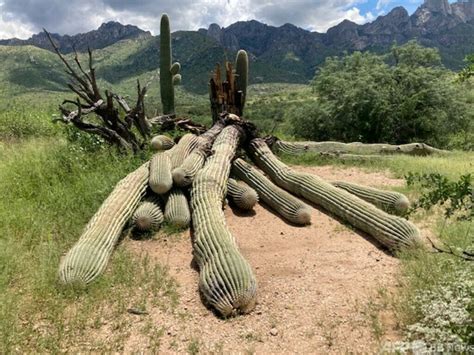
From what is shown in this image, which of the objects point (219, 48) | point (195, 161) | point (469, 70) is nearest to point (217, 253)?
point (195, 161)

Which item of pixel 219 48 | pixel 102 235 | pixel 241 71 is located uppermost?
pixel 219 48

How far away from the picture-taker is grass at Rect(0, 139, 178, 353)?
3625 mm

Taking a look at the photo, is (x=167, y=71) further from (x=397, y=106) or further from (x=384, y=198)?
(x=397, y=106)

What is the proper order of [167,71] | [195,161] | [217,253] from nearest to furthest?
[217,253], [195,161], [167,71]

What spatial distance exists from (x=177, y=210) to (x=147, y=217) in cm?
46

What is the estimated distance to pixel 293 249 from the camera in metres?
5.43

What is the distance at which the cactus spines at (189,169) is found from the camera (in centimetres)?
640

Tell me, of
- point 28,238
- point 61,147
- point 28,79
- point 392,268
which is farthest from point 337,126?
point 28,79

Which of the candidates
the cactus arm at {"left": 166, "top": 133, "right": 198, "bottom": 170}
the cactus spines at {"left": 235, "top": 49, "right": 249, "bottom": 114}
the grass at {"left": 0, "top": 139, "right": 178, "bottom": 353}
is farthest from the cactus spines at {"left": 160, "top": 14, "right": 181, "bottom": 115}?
the grass at {"left": 0, "top": 139, "right": 178, "bottom": 353}

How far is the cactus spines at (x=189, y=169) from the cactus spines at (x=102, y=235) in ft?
1.71

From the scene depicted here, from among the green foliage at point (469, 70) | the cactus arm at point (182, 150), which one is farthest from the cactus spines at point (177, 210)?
the green foliage at point (469, 70)

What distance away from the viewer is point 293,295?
4.33 meters

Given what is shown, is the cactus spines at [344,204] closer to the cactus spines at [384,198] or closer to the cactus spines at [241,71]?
the cactus spines at [384,198]

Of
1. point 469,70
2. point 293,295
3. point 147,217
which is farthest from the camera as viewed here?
point 147,217
